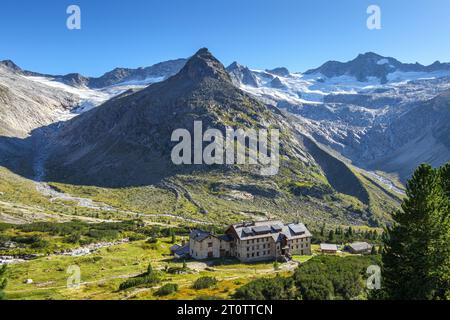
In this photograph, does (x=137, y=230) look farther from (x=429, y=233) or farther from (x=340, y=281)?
(x=429, y=233)

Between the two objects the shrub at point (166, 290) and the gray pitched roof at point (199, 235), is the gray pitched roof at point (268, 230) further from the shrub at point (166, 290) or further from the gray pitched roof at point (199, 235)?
the shrub at point (166, 290)

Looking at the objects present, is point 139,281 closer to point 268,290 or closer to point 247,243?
point 268,290

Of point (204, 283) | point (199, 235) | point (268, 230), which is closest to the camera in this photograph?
point (204, 283)

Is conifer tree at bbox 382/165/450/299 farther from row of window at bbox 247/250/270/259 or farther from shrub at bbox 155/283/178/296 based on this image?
row of window at bbox 247/250/270/259

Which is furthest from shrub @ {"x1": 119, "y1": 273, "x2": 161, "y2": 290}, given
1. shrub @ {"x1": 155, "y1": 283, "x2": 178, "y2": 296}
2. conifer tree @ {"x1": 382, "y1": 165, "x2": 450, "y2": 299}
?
conifer tree @ {"x1": 382, "y1": 165, "x2": 450, "y2": 299}

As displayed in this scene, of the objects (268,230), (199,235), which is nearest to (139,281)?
(199,235)

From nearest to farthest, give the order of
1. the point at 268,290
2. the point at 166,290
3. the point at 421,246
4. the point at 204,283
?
the point at 421,246 → the point at 268,290 → the point at 166,290 → the point at 204,283

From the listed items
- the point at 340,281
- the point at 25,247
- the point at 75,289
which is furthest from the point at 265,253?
the point at 25,247

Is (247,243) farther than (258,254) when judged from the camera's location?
No

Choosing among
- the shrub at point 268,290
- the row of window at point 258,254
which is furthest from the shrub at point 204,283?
the row of window at point 258,254
